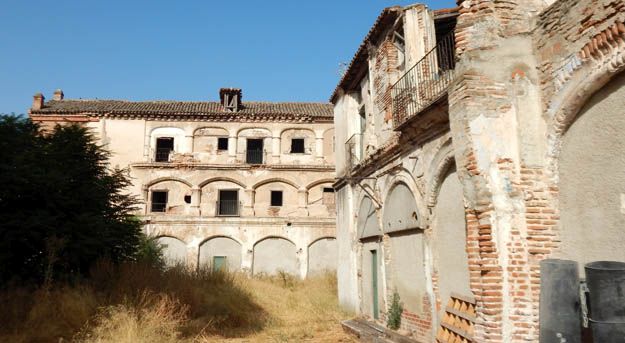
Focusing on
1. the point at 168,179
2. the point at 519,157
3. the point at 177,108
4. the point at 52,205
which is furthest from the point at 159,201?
the point at 519,157

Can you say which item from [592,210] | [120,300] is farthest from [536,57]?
[120,300]

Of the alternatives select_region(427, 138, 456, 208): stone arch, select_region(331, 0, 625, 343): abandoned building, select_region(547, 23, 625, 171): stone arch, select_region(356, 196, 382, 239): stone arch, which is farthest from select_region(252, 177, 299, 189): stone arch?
select_region(547, 23, 625, 171): stone arch

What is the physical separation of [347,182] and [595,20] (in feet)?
35.4

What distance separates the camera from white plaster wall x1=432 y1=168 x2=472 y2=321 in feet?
28.1

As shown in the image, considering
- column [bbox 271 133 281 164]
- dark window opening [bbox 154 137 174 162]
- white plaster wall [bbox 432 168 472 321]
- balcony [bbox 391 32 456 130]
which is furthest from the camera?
column [bbox 271 133 281 164]

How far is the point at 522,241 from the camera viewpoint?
6.43 meters

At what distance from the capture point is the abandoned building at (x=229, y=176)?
2781 cm

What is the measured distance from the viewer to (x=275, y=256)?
28.0m

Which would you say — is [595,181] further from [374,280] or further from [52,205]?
[52,205]

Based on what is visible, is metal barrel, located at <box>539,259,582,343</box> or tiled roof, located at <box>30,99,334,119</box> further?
Answer: tiled roof, located at <box>30,99,334,119</box>

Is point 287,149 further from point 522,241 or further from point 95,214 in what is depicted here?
point 522,241

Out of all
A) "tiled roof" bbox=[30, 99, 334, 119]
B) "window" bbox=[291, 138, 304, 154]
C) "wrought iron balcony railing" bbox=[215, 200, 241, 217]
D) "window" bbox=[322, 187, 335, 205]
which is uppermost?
"tiled roof" bbox=[30, 99, 334, 119]

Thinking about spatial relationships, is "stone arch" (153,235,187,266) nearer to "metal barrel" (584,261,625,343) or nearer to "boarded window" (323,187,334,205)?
"boarded window" (323,187,334,205)

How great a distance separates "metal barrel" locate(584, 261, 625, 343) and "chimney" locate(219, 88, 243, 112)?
1085 inches
